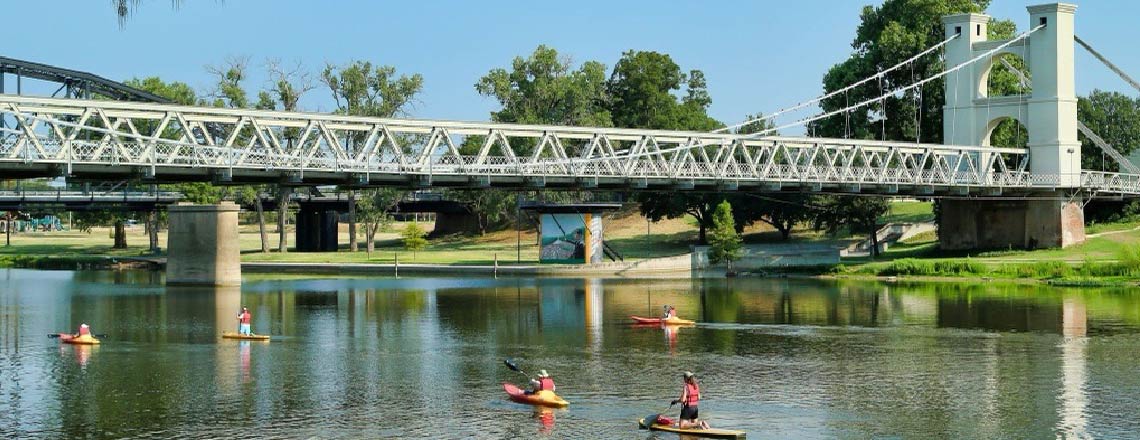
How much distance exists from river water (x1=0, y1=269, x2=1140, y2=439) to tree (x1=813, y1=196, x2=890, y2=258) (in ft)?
93.1

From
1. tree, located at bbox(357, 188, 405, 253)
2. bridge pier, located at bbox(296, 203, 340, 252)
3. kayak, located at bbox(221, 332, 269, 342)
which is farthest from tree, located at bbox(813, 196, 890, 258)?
kayak, located at bbox(221, 332, 269, 342)

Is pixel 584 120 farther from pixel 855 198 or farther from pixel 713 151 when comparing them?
pixel 855 198

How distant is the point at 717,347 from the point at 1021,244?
60846 millimetres

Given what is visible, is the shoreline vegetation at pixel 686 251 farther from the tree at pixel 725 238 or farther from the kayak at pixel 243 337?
the kayak at pixel 243 337

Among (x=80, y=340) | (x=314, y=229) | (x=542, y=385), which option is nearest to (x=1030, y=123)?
(x=314, y=229)

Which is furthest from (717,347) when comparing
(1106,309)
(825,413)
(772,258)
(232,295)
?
(772,258)

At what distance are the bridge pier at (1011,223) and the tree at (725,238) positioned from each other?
1738 cm

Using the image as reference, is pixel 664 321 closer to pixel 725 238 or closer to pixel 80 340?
pixel 80 340

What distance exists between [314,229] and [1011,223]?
6714 centimetres

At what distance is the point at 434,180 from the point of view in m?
88.9

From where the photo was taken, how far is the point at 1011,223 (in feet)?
387

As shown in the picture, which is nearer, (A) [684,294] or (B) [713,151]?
(A) [684,294]

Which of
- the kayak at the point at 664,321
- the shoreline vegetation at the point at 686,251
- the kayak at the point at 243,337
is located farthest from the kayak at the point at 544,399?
the shoreline vegetation at the point at 686,251

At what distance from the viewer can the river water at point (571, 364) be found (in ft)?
142
